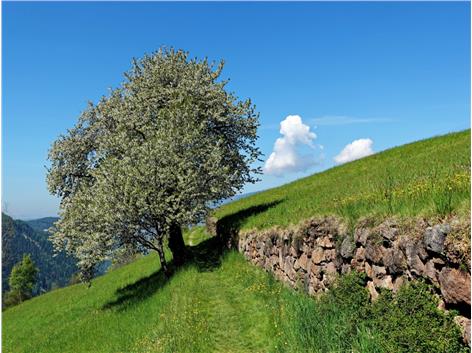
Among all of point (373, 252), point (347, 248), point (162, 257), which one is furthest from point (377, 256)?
point (162, 257)

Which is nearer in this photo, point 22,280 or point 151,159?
point 151,159

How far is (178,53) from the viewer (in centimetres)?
3256

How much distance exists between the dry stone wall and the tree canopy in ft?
28.4

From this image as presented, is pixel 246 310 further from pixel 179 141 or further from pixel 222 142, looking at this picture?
pixel 222 142

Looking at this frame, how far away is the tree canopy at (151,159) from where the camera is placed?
25.6 metres

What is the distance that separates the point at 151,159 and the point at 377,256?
688 inches

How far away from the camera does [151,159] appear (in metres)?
26.0

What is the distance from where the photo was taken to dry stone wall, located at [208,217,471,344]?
28.2ft

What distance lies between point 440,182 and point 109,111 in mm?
25482

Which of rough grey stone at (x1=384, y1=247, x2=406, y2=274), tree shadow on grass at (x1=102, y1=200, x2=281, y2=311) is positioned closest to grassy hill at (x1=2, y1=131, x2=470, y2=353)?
tree shadow on grass at (x1=102, y1=200, x2=281, y2=311)

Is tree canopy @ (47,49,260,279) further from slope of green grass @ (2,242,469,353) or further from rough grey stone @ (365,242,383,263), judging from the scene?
rough grey stone @ (365,242,383,263)

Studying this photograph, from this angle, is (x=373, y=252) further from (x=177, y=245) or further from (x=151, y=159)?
(x=177, y=245)

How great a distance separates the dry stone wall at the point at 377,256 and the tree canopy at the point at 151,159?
341 inches

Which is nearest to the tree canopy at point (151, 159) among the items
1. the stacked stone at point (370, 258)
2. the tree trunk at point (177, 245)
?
the tree trunk at point (177, 245)
